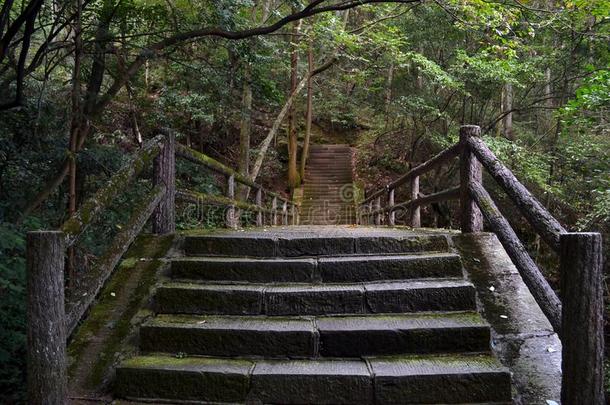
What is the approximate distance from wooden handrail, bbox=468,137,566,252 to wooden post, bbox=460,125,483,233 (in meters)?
0.29

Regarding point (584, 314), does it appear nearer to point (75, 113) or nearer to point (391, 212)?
point (75, 113)

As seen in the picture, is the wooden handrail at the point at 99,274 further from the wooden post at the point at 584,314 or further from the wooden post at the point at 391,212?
the wooden post at the point at 391,212

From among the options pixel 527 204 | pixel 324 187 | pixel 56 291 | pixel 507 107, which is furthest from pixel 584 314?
pixel 324 187

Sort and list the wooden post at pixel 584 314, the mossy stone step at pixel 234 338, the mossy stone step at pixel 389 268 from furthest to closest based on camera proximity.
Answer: the mossy stone step at pixel 389 268
the mossy stone step at pixel 234 338
the wooden post at pixel 584 314

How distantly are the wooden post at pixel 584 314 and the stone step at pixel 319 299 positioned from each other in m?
1.13

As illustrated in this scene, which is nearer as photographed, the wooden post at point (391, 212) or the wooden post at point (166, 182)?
the wooden post at point (166, 182)

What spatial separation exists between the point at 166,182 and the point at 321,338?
→ 218 centimetres

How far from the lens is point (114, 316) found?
10.6 feet

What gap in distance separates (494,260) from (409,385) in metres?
1.50

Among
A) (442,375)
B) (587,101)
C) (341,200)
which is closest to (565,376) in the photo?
(442,375)

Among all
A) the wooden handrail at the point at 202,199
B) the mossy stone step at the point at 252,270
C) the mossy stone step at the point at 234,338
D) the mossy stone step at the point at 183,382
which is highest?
the wooden handrail at the point at 202,199

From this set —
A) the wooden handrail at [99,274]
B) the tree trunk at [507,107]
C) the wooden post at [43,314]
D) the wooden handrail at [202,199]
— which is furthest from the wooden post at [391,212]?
the tree trunk at [507,107]

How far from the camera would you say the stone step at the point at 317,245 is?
149 inches

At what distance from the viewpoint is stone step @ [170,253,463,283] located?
3514 mm
